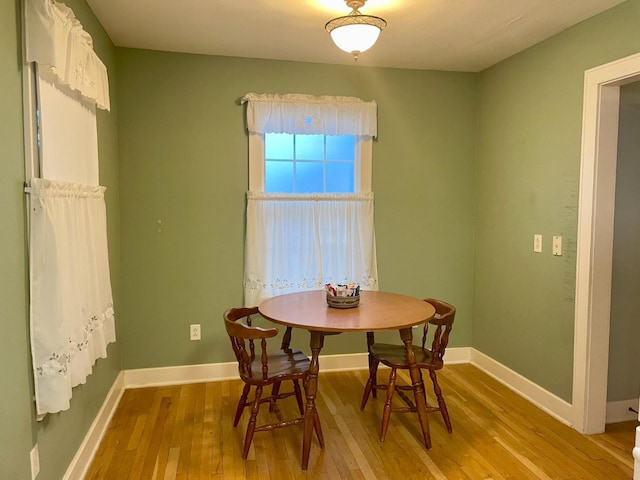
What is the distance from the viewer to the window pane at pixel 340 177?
367cm

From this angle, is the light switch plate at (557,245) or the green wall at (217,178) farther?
the green wall at (217,178)

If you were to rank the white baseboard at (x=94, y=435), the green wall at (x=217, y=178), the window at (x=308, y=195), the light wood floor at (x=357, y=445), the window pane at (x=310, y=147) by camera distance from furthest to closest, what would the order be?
the window pane at (x=310, y=147) → the window at (x=308, y=195) → the green wall at (x=217, y=178) → the light wood floor at (x=357, y=445) → the white baseboard at (x=94, y=435)

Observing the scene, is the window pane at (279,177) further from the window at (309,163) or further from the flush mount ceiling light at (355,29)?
the flush mount ceiling light at (355,29)

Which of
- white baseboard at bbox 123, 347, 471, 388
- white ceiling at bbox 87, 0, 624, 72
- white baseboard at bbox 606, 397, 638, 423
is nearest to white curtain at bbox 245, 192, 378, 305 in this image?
white baseboard at bbox 123, 347, 471, 388

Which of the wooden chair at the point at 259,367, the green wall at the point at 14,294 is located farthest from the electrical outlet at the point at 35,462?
the wooden chair at the point at 259,367

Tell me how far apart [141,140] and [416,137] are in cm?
212

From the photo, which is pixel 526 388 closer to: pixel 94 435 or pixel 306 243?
pixel 306 243

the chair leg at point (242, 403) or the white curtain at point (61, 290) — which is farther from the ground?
the white curtain at point (61, 290)

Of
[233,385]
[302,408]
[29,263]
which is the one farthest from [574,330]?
[29,263]

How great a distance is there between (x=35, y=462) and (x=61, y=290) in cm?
65

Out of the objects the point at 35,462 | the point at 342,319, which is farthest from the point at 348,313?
the point at 35,462

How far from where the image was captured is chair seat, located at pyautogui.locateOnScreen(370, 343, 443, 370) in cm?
266

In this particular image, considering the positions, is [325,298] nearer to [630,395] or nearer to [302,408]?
[302,408]

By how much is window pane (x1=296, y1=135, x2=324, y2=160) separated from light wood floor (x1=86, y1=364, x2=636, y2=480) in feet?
5.84
